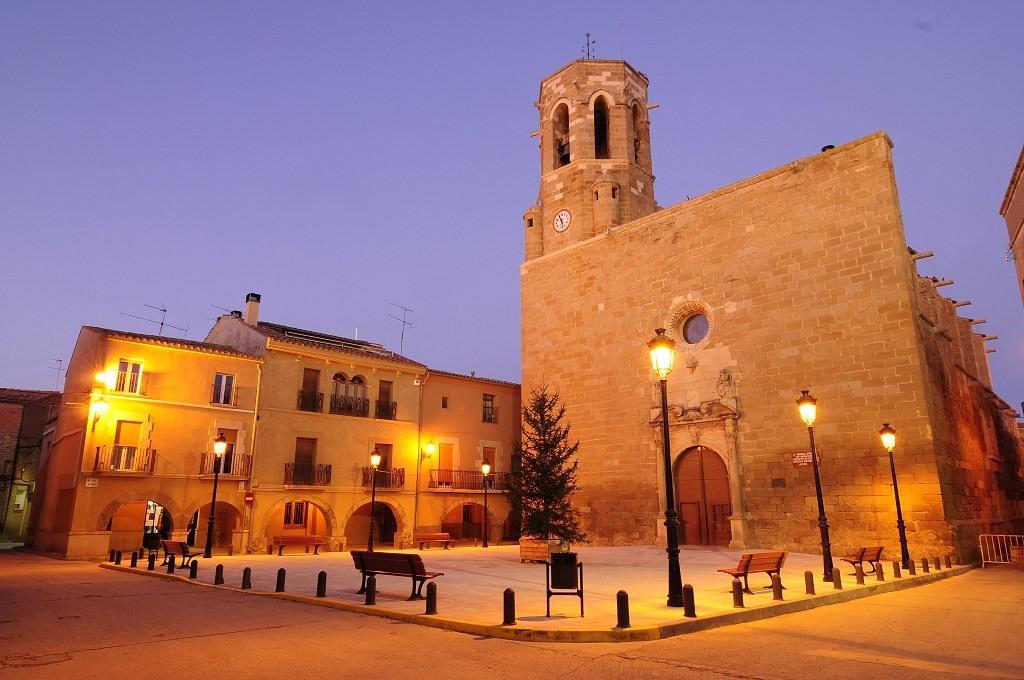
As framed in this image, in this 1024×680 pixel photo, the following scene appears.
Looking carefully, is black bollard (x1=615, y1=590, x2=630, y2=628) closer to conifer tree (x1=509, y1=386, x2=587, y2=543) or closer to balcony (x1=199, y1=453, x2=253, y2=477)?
conifer tree (x1=509, y1=386, x2=587, y2=543)

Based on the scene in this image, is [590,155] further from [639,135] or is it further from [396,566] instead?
[396,566]

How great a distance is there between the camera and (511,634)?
7020 mm

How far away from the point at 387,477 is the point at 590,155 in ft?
48.5

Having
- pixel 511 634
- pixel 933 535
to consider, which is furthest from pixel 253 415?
pixel 933 535

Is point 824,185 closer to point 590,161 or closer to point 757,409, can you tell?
point 757,409

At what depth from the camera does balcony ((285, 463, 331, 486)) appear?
2203 centimetres

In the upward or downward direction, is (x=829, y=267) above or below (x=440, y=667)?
above

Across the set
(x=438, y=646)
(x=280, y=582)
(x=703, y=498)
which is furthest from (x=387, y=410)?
(x=438, y=646)

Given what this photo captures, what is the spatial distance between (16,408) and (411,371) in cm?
2160

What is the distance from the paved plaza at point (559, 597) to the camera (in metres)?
7.95

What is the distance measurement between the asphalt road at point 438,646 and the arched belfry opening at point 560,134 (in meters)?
20.7

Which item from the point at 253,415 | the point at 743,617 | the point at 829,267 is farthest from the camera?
the point at 253,415

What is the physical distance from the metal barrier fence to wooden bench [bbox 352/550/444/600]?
14.0 meters

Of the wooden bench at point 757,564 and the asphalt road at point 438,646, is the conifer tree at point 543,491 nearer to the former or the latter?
the wooden bench at point 757,564
